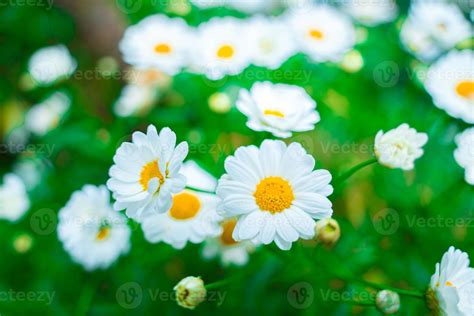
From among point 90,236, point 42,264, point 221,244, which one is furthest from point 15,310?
point 221,244

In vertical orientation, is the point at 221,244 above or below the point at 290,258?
below

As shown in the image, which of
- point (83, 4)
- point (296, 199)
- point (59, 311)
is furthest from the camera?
point (83, 4)

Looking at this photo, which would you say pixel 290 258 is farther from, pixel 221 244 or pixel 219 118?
pixel 219 118

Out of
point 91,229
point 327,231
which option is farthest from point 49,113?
point 327,231

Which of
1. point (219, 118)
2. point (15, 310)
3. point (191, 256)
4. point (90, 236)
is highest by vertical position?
point (219, 118)

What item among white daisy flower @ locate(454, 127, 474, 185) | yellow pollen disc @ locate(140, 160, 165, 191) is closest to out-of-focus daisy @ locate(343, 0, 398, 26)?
white daisy flower @ locate(454, 127, 474, 185)

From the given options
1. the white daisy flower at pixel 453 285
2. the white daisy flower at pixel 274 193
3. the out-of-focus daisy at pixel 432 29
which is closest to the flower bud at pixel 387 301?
the white daisy flower at pixel 453 285

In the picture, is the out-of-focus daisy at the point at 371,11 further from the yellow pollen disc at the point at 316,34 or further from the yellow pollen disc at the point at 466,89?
the yellow pollen disc at the point at 466,89
